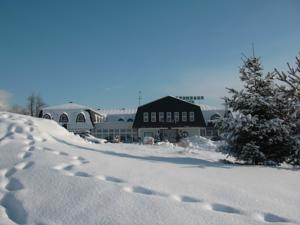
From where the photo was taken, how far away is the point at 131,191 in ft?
20.5

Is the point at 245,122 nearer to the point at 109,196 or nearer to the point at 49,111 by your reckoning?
the point at 109,196

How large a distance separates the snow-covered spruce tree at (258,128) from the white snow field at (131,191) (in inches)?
76.3

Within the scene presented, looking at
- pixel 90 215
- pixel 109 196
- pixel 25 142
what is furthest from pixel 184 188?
pixel 25 142

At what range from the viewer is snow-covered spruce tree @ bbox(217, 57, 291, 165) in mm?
11102

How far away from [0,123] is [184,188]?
258 inches

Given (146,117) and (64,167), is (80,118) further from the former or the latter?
(64,167)

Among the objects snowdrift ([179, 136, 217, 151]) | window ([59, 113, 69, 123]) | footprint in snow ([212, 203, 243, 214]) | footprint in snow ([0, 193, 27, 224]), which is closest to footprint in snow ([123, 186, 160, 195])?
footprint in snow ([212, 203, 243, 214])

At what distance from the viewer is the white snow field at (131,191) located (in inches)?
210

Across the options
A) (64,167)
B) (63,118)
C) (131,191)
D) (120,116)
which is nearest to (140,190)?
(131,191)

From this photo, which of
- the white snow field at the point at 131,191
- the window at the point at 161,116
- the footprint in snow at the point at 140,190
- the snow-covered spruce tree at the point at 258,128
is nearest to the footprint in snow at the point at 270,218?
the white snow field at the point at 131,191

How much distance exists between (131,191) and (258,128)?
20.1 ft

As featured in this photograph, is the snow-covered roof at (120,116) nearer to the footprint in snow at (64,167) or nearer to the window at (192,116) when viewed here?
the window at (192,116)

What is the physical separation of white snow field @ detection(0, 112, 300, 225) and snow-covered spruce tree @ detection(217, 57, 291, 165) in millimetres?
1937

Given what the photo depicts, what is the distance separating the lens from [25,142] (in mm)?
9672
